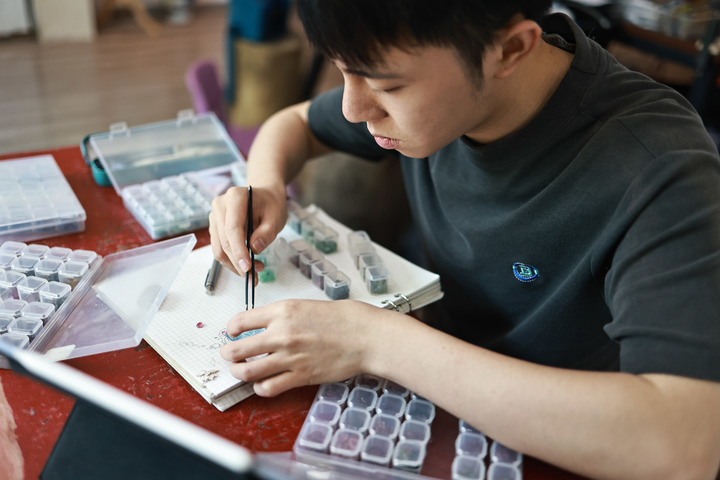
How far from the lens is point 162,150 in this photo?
1.28 m

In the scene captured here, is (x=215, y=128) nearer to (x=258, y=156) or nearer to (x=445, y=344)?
(x=258, y=156)

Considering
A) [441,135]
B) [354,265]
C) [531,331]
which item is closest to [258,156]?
[354,265]

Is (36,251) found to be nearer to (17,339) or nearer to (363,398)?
(17,339)

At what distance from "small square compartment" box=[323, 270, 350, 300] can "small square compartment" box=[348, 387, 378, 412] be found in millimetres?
177

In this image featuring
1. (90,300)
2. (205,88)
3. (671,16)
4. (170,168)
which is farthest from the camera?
(671,16)

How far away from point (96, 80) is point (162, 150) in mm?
2725

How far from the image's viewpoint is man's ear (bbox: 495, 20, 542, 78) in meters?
0.76

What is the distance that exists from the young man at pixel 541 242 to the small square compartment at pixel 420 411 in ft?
0.07

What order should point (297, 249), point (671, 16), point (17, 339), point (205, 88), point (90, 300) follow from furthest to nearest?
point (671, 16) → point (205, 88) → point (297, 249) → point (90, 300) → point (17, 339)

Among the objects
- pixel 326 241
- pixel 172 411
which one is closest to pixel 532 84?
pixel 326 241

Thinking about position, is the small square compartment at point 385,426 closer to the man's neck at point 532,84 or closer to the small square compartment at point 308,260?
the small square compartment at point 308,260

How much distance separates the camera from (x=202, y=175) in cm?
122

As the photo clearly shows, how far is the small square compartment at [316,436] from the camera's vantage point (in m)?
0.71

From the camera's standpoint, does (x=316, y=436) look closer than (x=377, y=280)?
Yes
